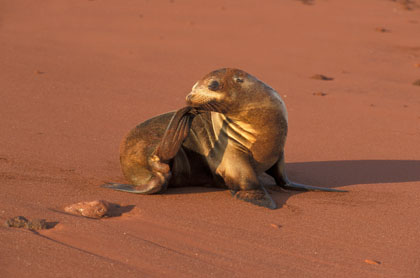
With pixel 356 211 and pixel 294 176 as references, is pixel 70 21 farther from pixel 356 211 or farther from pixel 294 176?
pixel 356 211

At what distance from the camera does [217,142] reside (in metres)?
5.42

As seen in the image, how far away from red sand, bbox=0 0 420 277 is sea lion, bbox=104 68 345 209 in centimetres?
17

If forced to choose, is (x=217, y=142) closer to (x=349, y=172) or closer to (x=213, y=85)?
(x=213, y=85)

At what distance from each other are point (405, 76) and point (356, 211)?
313 inches

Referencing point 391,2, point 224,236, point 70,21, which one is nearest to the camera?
point 224,236

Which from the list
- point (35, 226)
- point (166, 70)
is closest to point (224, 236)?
point (35, 226)

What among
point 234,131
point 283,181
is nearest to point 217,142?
point 234,131

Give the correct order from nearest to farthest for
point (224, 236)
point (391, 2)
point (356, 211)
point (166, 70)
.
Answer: point (224, 236) < point (356, 211) < point (166, 70) < point (391, 2)

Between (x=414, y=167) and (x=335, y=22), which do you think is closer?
(x=414, y=167)

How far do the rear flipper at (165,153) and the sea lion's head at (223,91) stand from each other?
15 cm

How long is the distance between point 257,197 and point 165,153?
838 mm

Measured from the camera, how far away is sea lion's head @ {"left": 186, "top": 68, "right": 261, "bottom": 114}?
510 cm

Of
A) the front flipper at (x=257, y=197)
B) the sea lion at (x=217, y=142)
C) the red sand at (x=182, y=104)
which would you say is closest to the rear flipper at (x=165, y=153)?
the sea lion at (x=217, y=142)

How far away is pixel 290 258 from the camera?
416 centimetres
